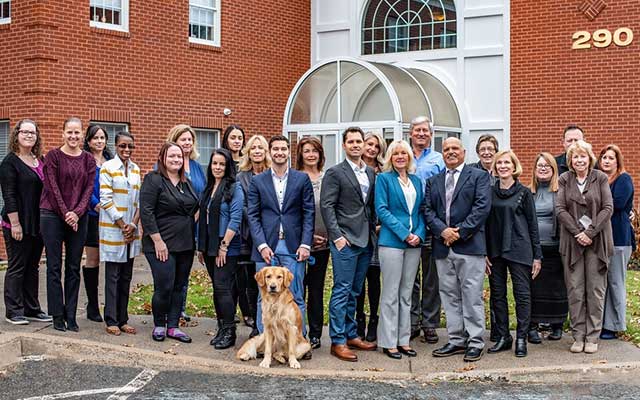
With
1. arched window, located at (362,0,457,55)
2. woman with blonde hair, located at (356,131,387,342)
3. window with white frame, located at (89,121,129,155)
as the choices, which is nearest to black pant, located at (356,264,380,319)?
woman with blonde hair, located at (356,131,387,342)

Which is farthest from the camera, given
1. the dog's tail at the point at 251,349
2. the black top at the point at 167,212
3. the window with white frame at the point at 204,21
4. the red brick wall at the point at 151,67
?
the window with white frame at the point at 204,21

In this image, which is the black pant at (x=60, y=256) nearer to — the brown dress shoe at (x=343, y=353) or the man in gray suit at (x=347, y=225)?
the man in gray suit at (x=347, y=225)

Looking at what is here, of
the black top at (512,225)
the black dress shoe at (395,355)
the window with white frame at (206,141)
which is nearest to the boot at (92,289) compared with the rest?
the black dress shoe at (395,355)

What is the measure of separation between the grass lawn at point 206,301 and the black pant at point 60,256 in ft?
5.12

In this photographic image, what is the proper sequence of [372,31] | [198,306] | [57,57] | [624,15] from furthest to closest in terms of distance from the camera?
[372,31] < [624,15] < [57,57] < [198,306]

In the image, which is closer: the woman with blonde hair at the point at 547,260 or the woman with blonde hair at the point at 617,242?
the woman with blonde hair at the point at 547,260

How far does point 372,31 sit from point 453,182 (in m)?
Result: 11.7

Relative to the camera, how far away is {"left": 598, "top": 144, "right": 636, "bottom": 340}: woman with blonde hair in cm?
896

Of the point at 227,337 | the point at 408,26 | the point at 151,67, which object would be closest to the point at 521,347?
the point at 227,337

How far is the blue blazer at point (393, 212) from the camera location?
316 inches

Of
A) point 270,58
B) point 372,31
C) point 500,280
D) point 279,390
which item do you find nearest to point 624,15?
point 372,31

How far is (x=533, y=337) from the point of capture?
8898 mm

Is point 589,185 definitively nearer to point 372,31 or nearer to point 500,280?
point 500,280

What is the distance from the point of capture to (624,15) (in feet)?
53.8
